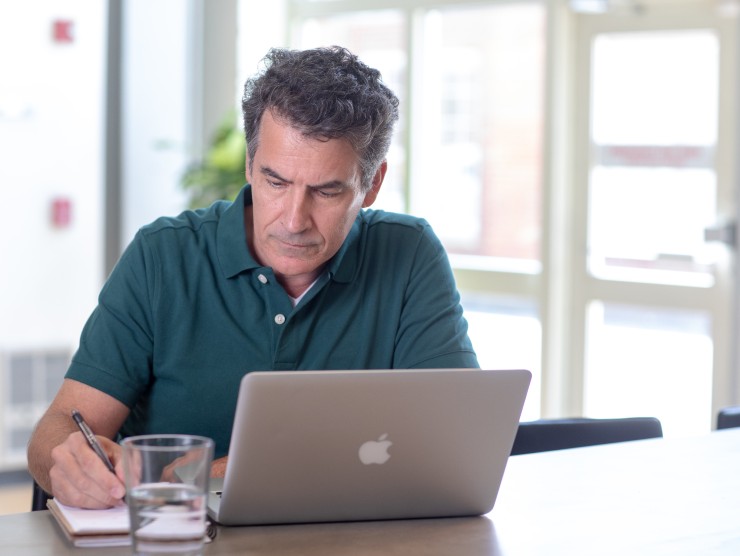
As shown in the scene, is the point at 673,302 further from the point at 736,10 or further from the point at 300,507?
the point at 300,507

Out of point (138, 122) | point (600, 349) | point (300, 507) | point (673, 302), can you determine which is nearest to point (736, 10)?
point (673, 302)

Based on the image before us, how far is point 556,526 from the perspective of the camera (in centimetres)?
146

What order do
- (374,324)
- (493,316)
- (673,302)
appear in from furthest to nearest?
(493,316) < (673,302) < (374,324)

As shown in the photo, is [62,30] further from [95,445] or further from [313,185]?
[95,445]

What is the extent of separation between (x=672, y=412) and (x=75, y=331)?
2440 millimetres

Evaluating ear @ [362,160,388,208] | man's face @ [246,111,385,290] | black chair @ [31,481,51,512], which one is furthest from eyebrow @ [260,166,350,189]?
black chair @ [31,481,51,512]

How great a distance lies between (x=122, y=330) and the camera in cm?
186

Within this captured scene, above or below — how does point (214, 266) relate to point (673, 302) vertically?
above

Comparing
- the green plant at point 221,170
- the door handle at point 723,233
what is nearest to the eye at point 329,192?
the door handle at point 723,233

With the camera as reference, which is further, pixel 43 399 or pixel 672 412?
pixel 43 399

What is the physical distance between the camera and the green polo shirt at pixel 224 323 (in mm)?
1874

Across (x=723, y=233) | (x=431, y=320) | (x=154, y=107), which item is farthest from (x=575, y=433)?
(x=154, y=107)

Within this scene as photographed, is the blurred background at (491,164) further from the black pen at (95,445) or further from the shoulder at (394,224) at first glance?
the black pen at (95,445)

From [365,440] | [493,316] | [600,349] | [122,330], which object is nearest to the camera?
[365,440]
